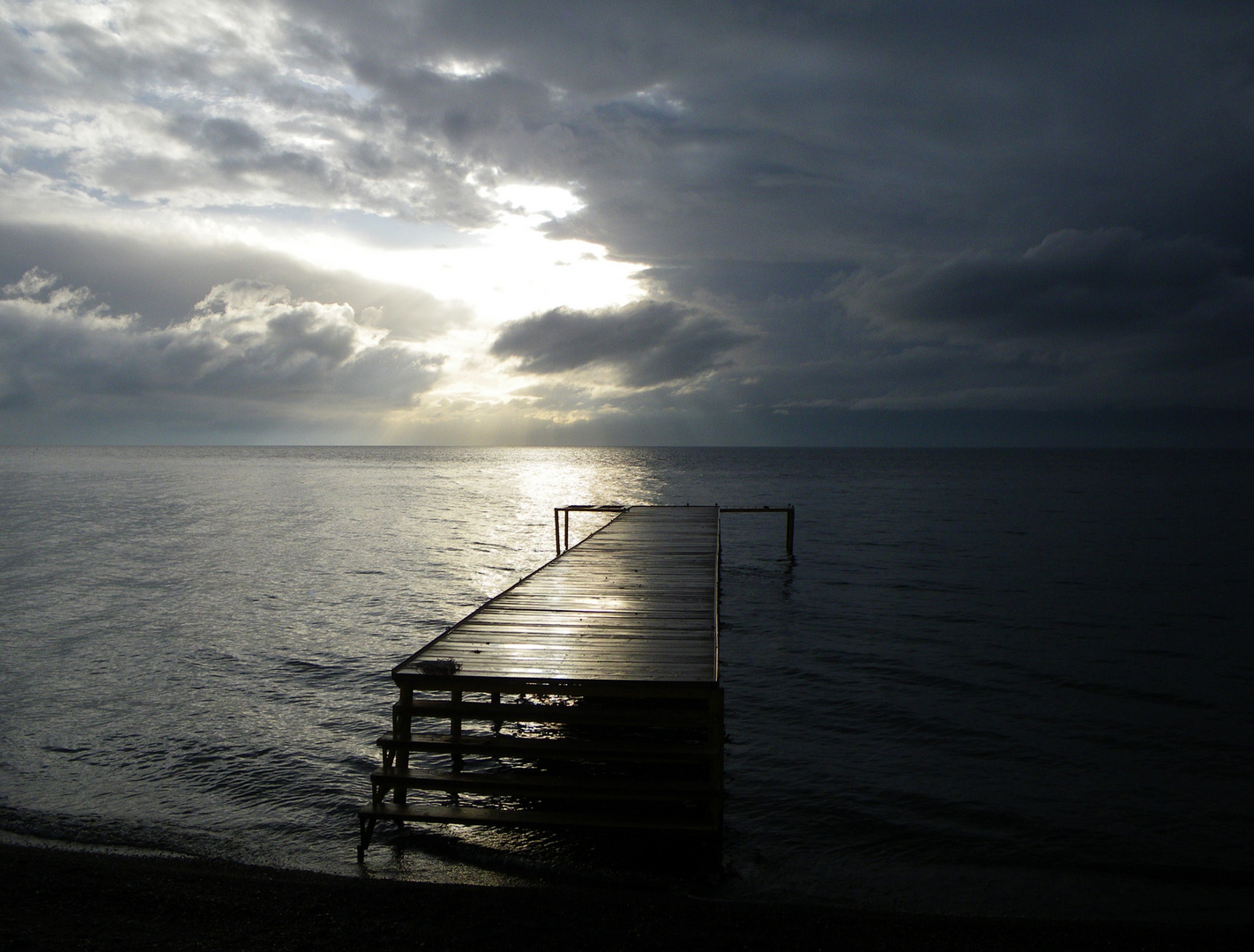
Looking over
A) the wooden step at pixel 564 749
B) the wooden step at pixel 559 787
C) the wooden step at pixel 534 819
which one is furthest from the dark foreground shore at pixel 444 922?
the wooden step at pixel 564 749

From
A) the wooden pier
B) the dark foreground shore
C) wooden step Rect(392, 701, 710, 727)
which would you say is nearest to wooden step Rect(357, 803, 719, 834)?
the wooden pier

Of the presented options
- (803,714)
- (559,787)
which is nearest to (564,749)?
(559,787)

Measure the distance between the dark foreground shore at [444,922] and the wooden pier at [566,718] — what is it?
859 millimetres

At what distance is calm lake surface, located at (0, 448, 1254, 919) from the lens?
7.46 m

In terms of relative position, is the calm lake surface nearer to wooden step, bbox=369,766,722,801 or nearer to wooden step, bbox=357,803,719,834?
wooden step, bbox=357,803,719,834

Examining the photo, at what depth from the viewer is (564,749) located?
24.3 feet

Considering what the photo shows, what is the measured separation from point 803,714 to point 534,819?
20.1ft

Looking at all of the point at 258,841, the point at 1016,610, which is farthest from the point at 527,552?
the point at 258,841

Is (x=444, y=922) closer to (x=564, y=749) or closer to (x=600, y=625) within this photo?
(x=564, y=749)

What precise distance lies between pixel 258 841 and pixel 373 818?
1.49 m

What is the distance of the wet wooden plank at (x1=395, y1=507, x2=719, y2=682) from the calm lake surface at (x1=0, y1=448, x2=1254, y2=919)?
70.5 inches

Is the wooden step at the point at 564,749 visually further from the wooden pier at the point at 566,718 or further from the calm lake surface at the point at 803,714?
the calm lake surface at the point at 803,714

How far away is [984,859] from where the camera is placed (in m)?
7.62

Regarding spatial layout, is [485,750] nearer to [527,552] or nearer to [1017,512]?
[527,552]
